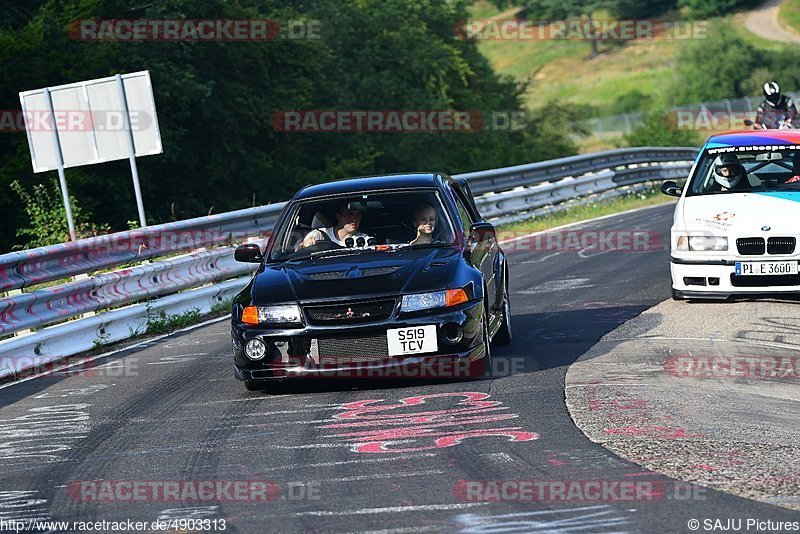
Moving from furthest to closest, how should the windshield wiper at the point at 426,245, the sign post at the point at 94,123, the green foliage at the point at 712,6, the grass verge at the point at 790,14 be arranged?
the green foliage at the point at 712,6 → the grass verge at the point at 790,14 → the sign post at the point at 94,123 → the windshield wiper at the point at 426,245

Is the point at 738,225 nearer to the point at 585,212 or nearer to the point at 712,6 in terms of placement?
the point at 585,212

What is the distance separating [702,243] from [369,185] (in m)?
3.55

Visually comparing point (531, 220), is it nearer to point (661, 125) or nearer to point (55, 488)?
point (55, 488)

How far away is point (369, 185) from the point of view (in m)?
10.6

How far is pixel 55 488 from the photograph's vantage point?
7.03 meters

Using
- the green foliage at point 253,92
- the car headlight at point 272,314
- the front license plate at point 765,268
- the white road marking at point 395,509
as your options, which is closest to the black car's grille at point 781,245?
the front license plate at point 765,268

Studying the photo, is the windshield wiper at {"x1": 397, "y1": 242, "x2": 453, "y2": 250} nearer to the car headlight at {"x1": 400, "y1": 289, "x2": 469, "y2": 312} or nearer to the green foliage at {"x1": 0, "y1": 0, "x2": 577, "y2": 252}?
the car headlight at {"x1": 400, "y1": 289, "x2": 469, "y2": 312}

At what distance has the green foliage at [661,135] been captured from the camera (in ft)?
160

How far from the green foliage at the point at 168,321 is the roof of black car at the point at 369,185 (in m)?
3.78

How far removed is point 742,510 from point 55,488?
3.52m

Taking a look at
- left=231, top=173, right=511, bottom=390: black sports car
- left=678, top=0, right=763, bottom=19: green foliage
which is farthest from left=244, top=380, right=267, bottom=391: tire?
left=678, top=0, right=763, bottom=19: green foliage

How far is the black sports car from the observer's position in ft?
29.6

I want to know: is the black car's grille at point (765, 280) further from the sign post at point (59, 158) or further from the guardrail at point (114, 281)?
the sign post at point (59, 158)

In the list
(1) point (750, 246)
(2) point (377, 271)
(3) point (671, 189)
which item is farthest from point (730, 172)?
(2) point (377, 271)
